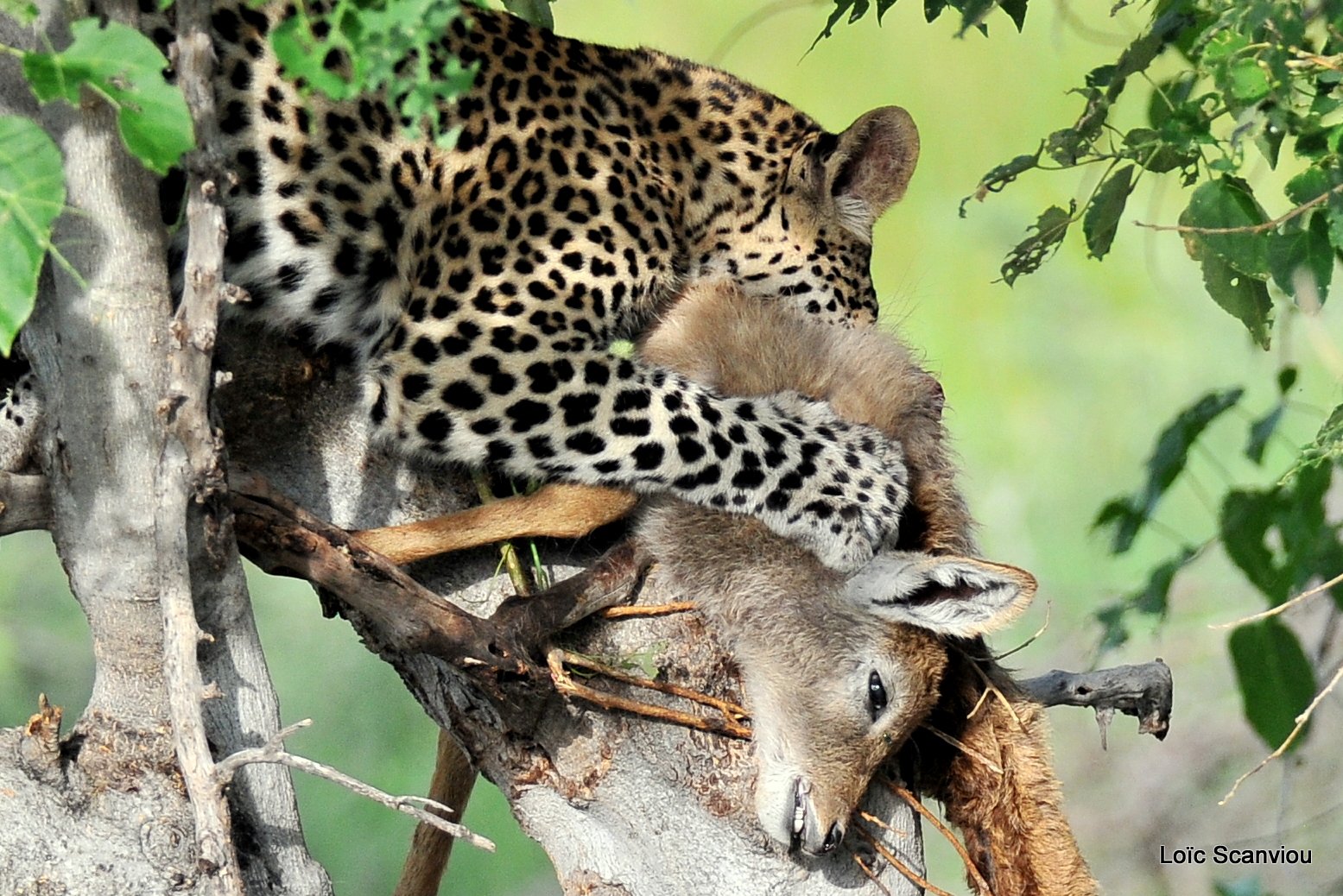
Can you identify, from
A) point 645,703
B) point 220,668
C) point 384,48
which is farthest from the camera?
point 645,703

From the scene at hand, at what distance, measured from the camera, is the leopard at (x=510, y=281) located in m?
3.62

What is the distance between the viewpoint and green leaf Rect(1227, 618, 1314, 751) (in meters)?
4.49

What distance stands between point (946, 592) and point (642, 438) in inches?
33.5

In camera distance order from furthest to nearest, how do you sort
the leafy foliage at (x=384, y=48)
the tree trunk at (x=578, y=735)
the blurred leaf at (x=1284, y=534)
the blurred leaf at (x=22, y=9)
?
the blurred leaf at (x=1284, y=534)
the tree trunk at (x=578, y=735)
the blurred leaf at (x=22, y=9)
the leafy foliage at (x=384, y=48)

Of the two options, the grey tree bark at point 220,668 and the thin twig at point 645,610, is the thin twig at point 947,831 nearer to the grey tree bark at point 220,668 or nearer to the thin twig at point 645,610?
the grey tree bark at point 220,668

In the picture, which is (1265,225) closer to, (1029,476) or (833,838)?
(833,838)

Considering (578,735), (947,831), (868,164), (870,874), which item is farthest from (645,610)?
(868,164)

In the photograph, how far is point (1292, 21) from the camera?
308 centimetres

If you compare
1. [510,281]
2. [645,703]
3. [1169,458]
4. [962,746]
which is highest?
[1169,458]

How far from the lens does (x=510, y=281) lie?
153 inches

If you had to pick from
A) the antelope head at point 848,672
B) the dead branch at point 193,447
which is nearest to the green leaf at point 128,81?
the dead branch at point 193,447

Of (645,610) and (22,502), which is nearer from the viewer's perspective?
(22,502)

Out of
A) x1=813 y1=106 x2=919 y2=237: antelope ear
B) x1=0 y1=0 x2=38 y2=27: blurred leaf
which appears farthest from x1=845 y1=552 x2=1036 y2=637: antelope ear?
x1=0 y1=0 x2=38 y2=27: blurred leaf

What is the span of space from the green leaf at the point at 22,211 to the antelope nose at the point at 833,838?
6.80 feet
